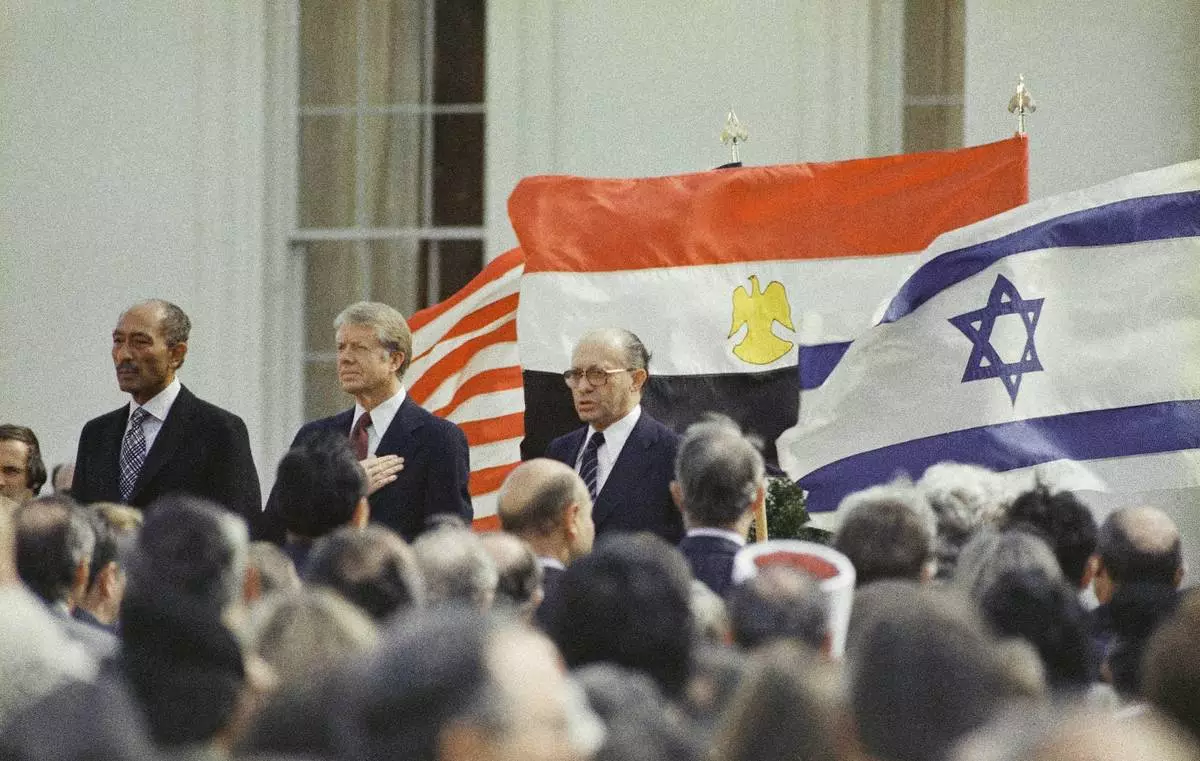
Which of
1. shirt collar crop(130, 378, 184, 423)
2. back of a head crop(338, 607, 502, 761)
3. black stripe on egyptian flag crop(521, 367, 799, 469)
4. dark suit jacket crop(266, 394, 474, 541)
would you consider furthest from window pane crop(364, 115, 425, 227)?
back of a head crop(338, 607, 502, 761)

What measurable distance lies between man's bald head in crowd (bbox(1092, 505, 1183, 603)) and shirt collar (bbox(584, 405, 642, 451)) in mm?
2039

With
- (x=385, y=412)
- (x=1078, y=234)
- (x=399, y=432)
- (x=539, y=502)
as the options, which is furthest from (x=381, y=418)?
(x=1078, y=234)

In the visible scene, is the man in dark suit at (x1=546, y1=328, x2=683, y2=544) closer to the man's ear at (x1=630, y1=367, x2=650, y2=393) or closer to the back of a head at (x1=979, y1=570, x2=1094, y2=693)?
the man's ear at (x1=630, y1=367, x2=650, y2=393)

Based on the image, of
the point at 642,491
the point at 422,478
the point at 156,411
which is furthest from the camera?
the point at 156,411

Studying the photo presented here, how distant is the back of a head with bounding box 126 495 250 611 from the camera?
3582 mm

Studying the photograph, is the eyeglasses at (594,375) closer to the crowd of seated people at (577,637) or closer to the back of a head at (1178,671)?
the crowd of seated people at (577,637)

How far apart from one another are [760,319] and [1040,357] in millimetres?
1200

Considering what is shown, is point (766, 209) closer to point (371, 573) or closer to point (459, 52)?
point (459, 52)

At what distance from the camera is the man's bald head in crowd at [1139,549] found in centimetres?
482

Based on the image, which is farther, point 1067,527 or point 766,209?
point 766,209

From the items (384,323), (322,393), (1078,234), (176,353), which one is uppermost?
(1078,234)

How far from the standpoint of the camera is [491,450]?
321 inches

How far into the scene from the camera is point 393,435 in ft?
21.9

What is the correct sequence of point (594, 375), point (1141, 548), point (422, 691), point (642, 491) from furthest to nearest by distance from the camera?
point (594, 375) < point (642, 491) < point (1141, 548) < point (422, 691)
